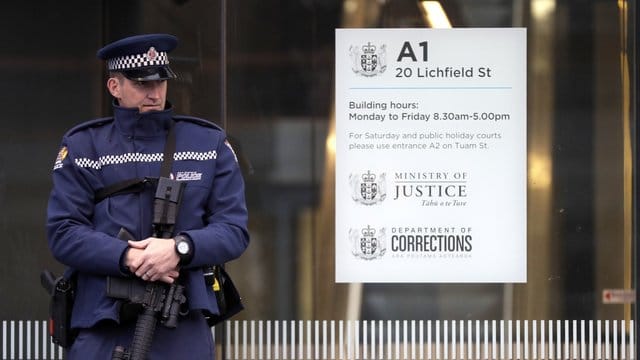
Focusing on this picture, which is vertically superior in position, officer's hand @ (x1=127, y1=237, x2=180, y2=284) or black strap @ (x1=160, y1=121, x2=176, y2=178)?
black strap @ (x1=160, y1=121, x2=176, y2=178)

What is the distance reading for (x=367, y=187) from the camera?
652 cm

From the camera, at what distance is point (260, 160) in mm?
6535

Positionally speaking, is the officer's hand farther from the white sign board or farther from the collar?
the white sign board

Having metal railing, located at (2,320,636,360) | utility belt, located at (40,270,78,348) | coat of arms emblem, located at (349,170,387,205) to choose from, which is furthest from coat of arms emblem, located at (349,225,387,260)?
utility belt, located at (40,270,78,348)

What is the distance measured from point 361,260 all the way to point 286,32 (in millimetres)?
1288

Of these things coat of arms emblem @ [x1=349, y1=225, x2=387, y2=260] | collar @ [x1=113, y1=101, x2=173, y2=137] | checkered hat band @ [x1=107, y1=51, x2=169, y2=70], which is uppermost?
checkered hat band @ [x1=107, y1=51, x2=169, y2=70]

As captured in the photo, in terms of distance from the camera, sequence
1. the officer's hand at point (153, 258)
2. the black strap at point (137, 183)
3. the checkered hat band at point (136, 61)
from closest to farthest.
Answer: the officer's hand at point (153, 258), the black strap at point (137, 183), the checkered hat band at point (136, 61)

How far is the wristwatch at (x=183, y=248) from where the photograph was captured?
4.09 m

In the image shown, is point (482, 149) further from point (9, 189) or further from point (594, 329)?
point (9, 189)

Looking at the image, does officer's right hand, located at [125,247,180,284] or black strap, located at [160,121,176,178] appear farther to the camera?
black strap, located at [160,121,176,178]

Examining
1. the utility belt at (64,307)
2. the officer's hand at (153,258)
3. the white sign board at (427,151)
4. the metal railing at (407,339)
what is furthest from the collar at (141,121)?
the metal railing at (407,339)

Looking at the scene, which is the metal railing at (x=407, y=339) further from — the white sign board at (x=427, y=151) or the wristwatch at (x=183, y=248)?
the wristwatch at (x=183, y=248)

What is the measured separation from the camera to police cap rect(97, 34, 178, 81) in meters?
4.32

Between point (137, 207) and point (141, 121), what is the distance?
0.31 meters
